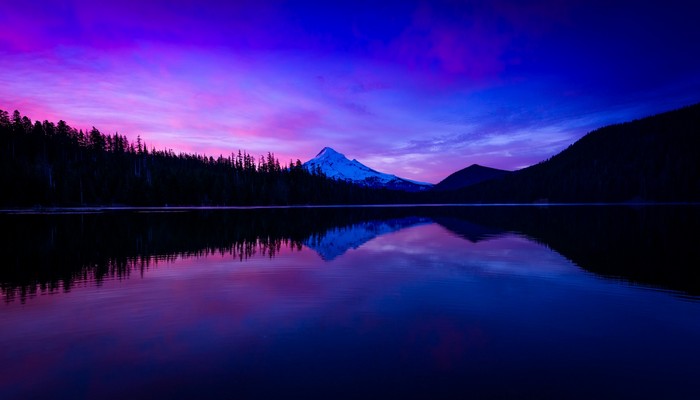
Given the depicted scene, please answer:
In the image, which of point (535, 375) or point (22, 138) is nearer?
point (535, 375)

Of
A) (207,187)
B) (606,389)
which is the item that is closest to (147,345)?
(606,389)

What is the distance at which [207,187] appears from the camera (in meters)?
155

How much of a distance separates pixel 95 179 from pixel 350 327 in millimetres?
144262

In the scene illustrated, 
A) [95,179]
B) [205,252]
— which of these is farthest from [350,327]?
[95,179]

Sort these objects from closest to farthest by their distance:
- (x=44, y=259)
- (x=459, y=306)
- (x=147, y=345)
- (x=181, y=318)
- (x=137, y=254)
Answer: (x=147, y=345) < (x=181, y=318) < (x=459, y=306) < (x=44, y=259) < (x=137, y=254)

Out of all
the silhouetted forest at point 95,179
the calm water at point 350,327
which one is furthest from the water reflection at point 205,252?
the silhouetted forest at point 95,179

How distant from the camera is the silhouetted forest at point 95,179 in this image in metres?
104

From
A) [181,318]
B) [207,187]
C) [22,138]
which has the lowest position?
[181,318]

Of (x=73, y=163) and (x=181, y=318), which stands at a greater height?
(x=73, y=163)

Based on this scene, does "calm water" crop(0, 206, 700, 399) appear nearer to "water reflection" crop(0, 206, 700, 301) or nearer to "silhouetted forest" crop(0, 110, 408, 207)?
"water reflection" crop(0, 206, 700, 301)

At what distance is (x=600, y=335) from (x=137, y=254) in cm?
2966

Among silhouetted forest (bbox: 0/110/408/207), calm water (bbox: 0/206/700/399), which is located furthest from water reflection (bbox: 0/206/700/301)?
silhouetted forest (bbox: 0/110/408/207)

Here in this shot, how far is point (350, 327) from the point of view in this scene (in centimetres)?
1282

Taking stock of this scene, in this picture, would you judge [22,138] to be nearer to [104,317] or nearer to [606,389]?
[104,317]
